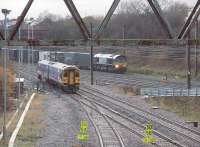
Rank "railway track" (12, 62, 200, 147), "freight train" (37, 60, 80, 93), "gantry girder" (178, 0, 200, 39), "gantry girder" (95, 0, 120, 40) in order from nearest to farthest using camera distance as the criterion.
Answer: "gantry girder" (178, 0, 200, 39) → "gantry girder" (95, 0, 120, 40) → "railway track" (12, 62, 200, 147) → "freight train" (37, 60, 80, 93)

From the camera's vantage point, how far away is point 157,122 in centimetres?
3275

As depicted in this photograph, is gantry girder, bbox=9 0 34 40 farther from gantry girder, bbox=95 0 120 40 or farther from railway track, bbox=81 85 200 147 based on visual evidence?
railway track, bbox=81 85 200 147

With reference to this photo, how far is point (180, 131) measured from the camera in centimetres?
2931

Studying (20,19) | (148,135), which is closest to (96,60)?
(148,135)

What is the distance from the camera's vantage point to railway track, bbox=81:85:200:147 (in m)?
26.7

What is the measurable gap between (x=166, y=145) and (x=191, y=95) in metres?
24.9

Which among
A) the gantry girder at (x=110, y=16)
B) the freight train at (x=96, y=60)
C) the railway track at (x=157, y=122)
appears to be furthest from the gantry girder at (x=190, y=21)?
the freight train at (x=96, y=60)

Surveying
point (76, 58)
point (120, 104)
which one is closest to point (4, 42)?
point (120, 104)

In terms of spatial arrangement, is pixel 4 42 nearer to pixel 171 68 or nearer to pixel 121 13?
pixel 121 13

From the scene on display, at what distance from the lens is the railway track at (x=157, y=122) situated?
26.7 m

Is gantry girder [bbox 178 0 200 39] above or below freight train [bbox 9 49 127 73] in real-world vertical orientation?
above

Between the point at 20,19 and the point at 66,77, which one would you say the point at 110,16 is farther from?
the point at 66,77

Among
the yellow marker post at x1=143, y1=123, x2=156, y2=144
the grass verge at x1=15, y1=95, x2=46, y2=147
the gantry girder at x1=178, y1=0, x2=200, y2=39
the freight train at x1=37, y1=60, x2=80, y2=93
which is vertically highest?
the gantry girder at x1=178, y1=0, x2=200, y2=39

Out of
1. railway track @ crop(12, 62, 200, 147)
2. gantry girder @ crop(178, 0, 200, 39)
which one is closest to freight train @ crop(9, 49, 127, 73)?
railway track @ crop(12, 62, 200, 147)
